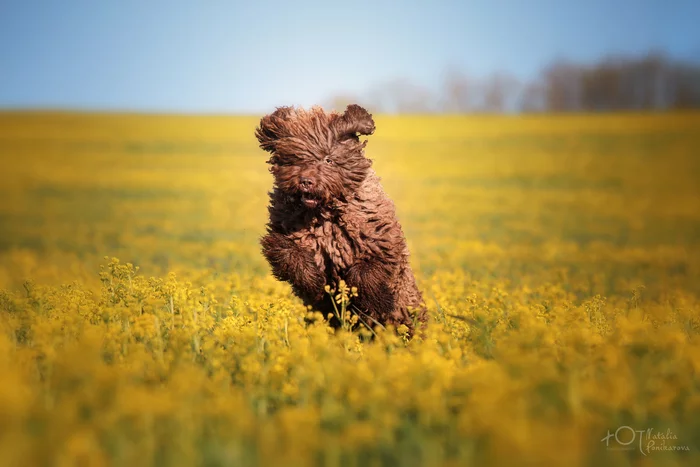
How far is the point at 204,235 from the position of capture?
47.4ft

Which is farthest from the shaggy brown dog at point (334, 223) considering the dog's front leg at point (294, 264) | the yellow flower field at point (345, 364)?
the yellow flower field at point (345, 364)

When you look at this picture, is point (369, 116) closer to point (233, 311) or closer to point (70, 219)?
point (233, 311)

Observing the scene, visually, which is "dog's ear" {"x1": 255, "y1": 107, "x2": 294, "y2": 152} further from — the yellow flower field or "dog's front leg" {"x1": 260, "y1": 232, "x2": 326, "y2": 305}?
the yellow flower field

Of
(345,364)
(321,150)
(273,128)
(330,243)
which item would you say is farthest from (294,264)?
(345,364)

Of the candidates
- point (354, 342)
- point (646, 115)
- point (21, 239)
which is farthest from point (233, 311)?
point (646, 115)

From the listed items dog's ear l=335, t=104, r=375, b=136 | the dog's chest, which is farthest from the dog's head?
the dog's chest

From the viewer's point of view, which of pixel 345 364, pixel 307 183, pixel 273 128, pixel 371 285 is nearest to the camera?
pixel 345 364

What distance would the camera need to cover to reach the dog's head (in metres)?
5.62

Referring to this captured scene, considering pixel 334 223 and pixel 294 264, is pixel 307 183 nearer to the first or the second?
pixel 334 223

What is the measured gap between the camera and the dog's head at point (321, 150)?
5625mm

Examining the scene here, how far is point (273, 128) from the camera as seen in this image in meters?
5.99

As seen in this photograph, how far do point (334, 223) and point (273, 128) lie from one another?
0.91 m

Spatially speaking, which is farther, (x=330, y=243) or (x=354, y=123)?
(x=354, y=123)

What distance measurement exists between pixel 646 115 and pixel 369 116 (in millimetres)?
37633
